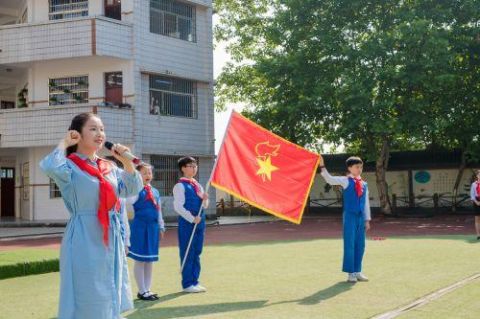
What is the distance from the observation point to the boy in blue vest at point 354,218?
29.6 ft

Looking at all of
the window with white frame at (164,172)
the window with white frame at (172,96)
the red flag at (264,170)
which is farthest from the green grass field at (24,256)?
the window with white frame at (172,96)

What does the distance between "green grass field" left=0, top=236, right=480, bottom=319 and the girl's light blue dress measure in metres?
2.54

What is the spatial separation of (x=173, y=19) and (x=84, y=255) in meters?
22.6

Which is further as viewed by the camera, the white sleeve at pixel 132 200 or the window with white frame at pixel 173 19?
the window with white frame at pixel 173 19

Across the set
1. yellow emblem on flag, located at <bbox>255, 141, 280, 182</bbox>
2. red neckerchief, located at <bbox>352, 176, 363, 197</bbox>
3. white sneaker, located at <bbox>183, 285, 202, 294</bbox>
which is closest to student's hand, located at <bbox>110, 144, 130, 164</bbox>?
yellow emblem on flag, located at <bbox>255, 141, 280, 182</bbox>

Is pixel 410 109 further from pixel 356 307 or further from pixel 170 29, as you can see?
pixel 356 307

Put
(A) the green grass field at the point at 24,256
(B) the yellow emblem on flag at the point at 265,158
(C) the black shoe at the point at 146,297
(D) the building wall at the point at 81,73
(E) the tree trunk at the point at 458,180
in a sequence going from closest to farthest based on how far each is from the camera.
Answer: (C) the black shoe at the point at 146,297, (B) the yellow emblem on flag at the point at 265,158, (A) the green grass field at the point at 24,256, (D) the building wall at the point at 81,73, (E) the tree trunk at the point at 458,180

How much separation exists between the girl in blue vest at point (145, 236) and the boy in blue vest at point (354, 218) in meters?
2.54

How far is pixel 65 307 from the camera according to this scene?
166 inches

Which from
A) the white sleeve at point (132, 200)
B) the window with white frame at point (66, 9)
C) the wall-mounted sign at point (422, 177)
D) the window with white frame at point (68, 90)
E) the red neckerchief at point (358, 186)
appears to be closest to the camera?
the white sleeve at point (132, 200)

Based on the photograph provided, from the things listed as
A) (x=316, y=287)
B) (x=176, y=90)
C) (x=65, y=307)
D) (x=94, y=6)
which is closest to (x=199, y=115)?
(x=176, y=90)

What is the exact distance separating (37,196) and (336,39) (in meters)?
14.0

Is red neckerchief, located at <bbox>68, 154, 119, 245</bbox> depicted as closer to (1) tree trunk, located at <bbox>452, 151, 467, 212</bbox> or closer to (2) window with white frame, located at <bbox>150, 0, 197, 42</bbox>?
(2) window with white frame, located at <bbox>150, 0, 197, 42</bbox>

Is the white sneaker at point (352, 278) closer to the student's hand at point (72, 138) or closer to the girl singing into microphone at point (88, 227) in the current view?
the girl singing into microphone at point (88, 227)
